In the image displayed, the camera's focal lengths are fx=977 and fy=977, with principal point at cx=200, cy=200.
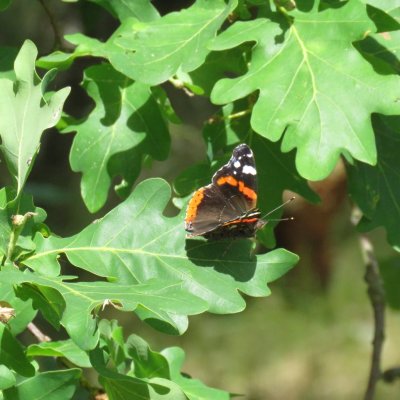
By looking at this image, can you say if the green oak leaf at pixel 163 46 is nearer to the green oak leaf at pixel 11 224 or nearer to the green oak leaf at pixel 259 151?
the green oak leaf at pixel 259 151

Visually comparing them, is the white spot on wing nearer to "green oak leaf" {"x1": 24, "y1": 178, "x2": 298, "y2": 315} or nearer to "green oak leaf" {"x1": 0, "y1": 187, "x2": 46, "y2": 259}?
"green oak leaf" {"x1": 24, "y1": 178, "x2": 298, "y2": 315}

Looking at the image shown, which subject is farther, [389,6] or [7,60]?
[7,60]

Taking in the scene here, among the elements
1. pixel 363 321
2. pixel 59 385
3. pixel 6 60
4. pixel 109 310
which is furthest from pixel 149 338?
pixel 59 385

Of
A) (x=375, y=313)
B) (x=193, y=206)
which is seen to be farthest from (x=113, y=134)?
(x=375, y=313)

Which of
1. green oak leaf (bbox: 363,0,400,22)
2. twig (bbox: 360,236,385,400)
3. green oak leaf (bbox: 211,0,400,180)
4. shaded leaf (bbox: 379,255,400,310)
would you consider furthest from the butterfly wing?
shaded leaf (bbox: 379,255,400,310)

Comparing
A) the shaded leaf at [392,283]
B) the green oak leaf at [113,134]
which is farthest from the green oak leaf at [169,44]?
the shaded leaf at [392,283]

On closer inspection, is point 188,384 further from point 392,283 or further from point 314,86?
point 392,283
